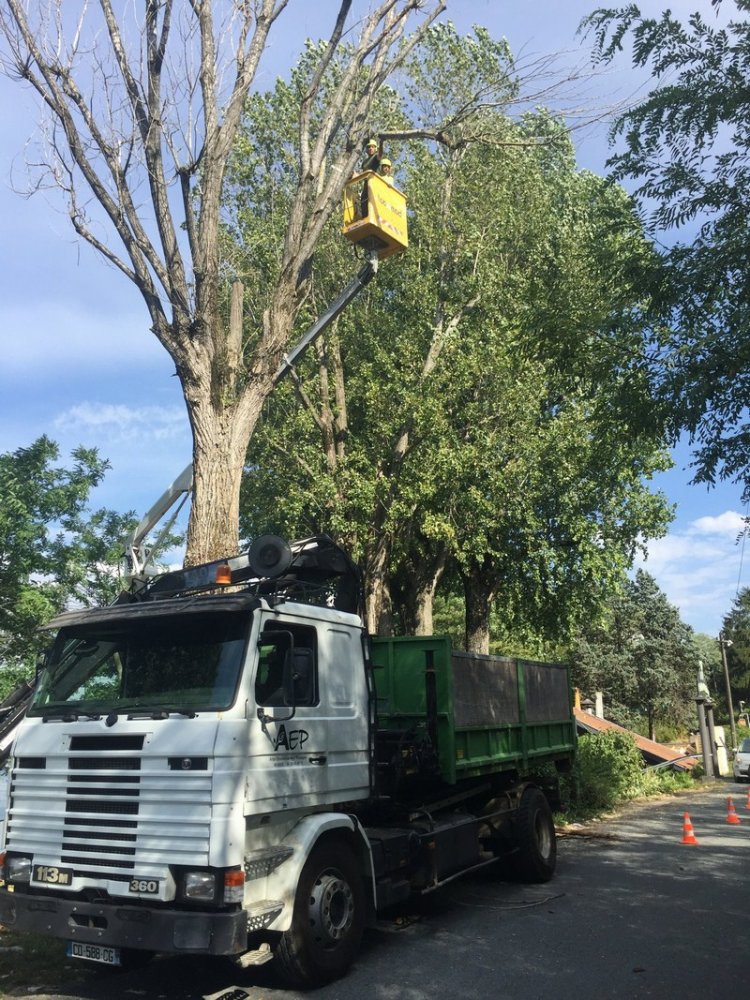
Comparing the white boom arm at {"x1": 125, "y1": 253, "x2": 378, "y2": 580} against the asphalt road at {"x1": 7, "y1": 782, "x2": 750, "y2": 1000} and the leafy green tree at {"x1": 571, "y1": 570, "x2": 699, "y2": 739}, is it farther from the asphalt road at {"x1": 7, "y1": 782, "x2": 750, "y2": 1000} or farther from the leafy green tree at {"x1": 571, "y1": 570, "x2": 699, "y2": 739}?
the leafy green tree at {"x1": 571, "y1": 570, "x2": 699, "y2": 739}

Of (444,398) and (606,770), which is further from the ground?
(444,398)

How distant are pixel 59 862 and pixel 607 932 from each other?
15.1ft

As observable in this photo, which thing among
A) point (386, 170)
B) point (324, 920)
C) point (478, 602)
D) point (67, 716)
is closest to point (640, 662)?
point (478, 602)

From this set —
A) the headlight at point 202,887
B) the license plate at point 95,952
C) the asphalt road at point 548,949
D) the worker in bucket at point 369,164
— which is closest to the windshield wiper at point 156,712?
the headlight at point 202,887

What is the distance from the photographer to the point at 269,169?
1844 centimetres

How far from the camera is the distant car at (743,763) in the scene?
28109 millimetres

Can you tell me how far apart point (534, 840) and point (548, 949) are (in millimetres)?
2772

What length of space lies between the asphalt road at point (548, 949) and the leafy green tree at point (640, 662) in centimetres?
3855

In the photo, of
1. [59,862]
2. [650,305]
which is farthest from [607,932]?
[650,305]

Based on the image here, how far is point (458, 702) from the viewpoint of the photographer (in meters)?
8.31

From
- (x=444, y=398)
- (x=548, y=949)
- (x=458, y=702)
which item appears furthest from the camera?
(x=444, y=398)

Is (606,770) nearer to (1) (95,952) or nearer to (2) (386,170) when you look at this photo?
(2) (386,170)

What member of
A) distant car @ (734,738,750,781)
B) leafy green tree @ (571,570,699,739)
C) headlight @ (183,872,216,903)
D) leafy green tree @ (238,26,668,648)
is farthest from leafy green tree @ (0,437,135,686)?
leafy green tree @ (571,570,699,739)

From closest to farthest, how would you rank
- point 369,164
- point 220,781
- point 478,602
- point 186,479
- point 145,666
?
point 220,781 → point 145,666 → point 369,164 → point 186,479 → point 478,602
